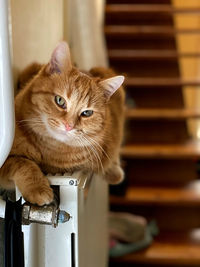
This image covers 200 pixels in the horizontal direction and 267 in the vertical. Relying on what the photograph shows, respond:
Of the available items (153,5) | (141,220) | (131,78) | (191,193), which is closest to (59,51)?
(141,220)

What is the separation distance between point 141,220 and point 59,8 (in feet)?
4.29

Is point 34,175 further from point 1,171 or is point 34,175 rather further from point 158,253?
point 158,253

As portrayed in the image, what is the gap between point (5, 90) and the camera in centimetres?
59

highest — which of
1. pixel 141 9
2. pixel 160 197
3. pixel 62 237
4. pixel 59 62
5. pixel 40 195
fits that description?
pixel 141 9

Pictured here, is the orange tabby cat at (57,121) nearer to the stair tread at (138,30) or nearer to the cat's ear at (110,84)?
the cat's ear at (110,84)

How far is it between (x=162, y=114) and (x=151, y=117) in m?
0.07

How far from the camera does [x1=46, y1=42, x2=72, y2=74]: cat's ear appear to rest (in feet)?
2.65

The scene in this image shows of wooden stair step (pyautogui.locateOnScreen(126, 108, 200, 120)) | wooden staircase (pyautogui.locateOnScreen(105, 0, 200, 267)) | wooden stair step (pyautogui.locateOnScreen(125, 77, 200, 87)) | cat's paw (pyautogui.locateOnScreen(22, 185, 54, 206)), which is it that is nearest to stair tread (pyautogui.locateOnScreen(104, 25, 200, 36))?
wooden staircase (pyautogui.locateOnScreen(105, 0, 200, 267))

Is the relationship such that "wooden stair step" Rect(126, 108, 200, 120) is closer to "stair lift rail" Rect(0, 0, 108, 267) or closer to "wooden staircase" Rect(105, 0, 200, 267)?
"wooden staircase" Rect(105, 0, 200, 267)

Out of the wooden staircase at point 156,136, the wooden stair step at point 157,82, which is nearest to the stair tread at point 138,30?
the wooden staircase at point 156,136

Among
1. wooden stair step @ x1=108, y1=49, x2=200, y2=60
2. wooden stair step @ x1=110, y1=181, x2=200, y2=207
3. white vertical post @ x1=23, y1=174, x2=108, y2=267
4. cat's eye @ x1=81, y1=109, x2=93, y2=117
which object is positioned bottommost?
wooden stair step @ x1=110, y1=181, x2=200, y2=207

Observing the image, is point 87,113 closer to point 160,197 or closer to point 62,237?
point 62,237

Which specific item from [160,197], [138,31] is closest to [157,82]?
[138,31]

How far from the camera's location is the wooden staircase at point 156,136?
2223mm
